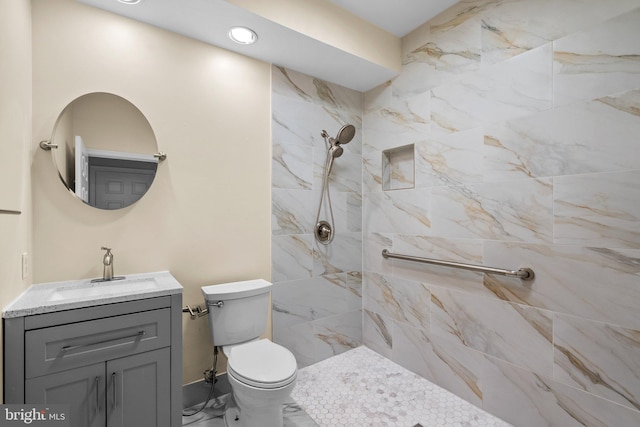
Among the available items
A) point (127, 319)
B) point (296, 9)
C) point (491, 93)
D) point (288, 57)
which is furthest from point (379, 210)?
point (127, 319)

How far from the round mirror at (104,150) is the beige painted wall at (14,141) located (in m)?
0.15

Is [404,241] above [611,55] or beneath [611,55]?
beneath

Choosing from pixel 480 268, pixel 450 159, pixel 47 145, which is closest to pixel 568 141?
pixel 450 159

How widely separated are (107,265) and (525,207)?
7.44 ft

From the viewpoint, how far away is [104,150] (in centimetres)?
163

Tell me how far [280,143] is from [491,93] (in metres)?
1.40

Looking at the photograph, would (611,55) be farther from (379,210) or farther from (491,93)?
(379,210)

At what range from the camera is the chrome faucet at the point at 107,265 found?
1.56 metres

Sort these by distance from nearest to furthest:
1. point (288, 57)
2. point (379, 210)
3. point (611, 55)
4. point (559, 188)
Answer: point (611, 55) < point (559, 188) < point (288, 57) < point (379, 210)

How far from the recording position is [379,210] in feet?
8.22

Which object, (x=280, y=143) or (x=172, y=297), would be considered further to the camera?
(x=280, y=143)

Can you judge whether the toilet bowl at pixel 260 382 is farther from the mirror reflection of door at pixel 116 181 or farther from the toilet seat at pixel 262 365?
the mirror reflection of door at pixel 116 181

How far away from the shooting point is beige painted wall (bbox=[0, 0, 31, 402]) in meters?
1.06

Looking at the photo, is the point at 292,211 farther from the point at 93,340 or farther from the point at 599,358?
the point at 599,358
